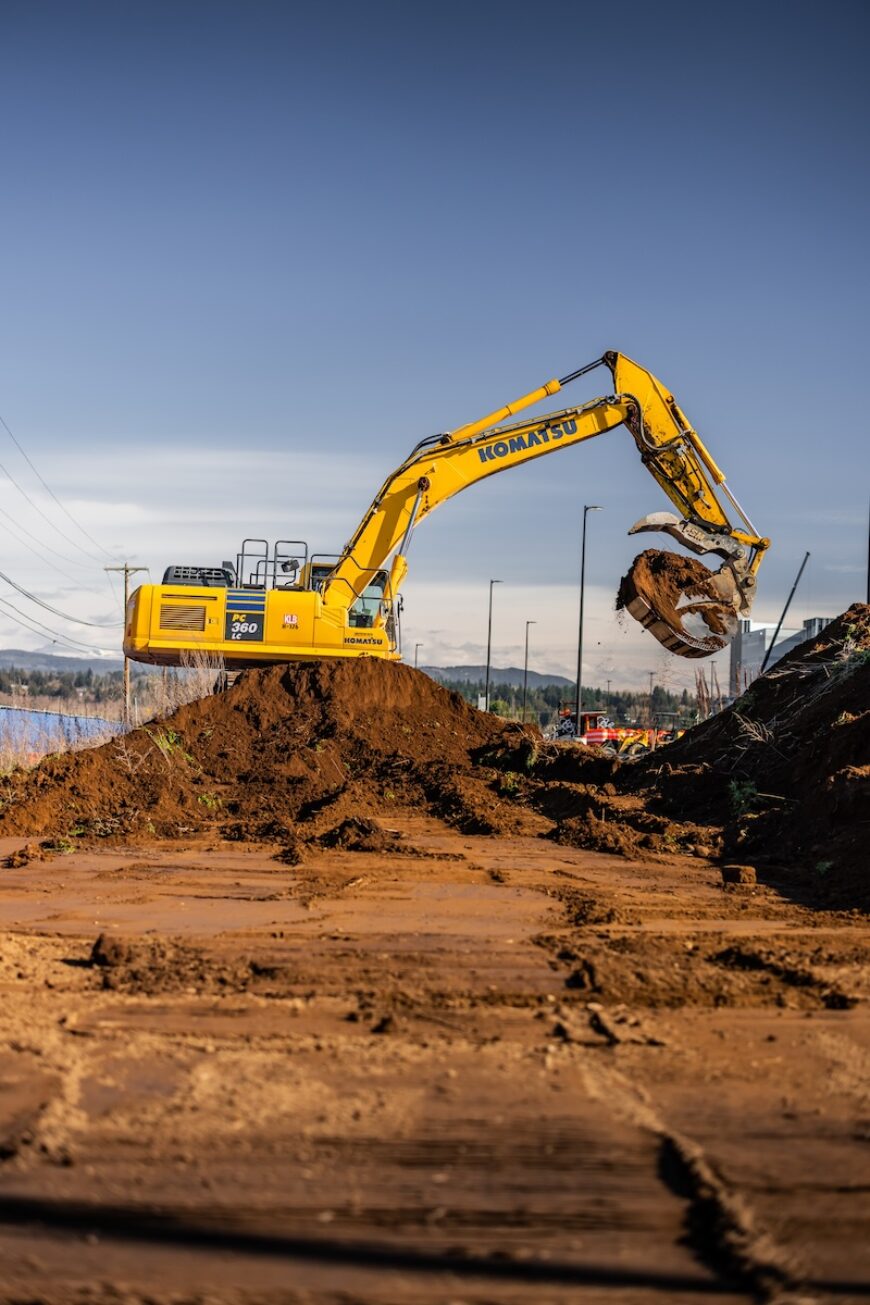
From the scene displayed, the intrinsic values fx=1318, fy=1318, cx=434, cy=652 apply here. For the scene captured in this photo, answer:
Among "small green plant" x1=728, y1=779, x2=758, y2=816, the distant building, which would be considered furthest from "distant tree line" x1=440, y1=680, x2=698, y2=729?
"small green plant" x1=728, y1=779, x2=758, y2=816

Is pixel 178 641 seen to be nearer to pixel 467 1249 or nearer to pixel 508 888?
pixel 508 888

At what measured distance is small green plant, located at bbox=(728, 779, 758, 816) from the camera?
16.6 meters

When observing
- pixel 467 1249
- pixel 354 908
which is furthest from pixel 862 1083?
pixel 354 908

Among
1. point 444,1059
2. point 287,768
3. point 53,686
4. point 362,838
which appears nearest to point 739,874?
point 362,838

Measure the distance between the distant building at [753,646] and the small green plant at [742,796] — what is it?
5610 millimetres

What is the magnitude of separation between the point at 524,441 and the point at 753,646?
4553 centimetres

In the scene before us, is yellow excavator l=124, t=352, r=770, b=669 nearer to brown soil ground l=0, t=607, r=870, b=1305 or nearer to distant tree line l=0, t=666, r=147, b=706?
brown soil ground l=0, t=607, r=870, b=1305

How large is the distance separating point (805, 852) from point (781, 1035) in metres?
7.14

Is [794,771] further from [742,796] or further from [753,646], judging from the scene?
[753,646]

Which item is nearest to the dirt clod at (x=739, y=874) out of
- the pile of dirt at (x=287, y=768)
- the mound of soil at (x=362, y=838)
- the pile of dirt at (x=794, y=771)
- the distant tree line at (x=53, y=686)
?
the pile of dirt at (x=794, y=771)

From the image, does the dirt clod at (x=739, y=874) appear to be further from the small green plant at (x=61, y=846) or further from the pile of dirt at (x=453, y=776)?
the small green plant at (x=61, y=846)

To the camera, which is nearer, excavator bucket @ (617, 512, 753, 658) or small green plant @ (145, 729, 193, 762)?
small green plant @ (145, 729, 193, 762)

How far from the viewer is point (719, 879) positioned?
526 inches

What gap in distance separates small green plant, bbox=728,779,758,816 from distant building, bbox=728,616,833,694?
5.61 m
